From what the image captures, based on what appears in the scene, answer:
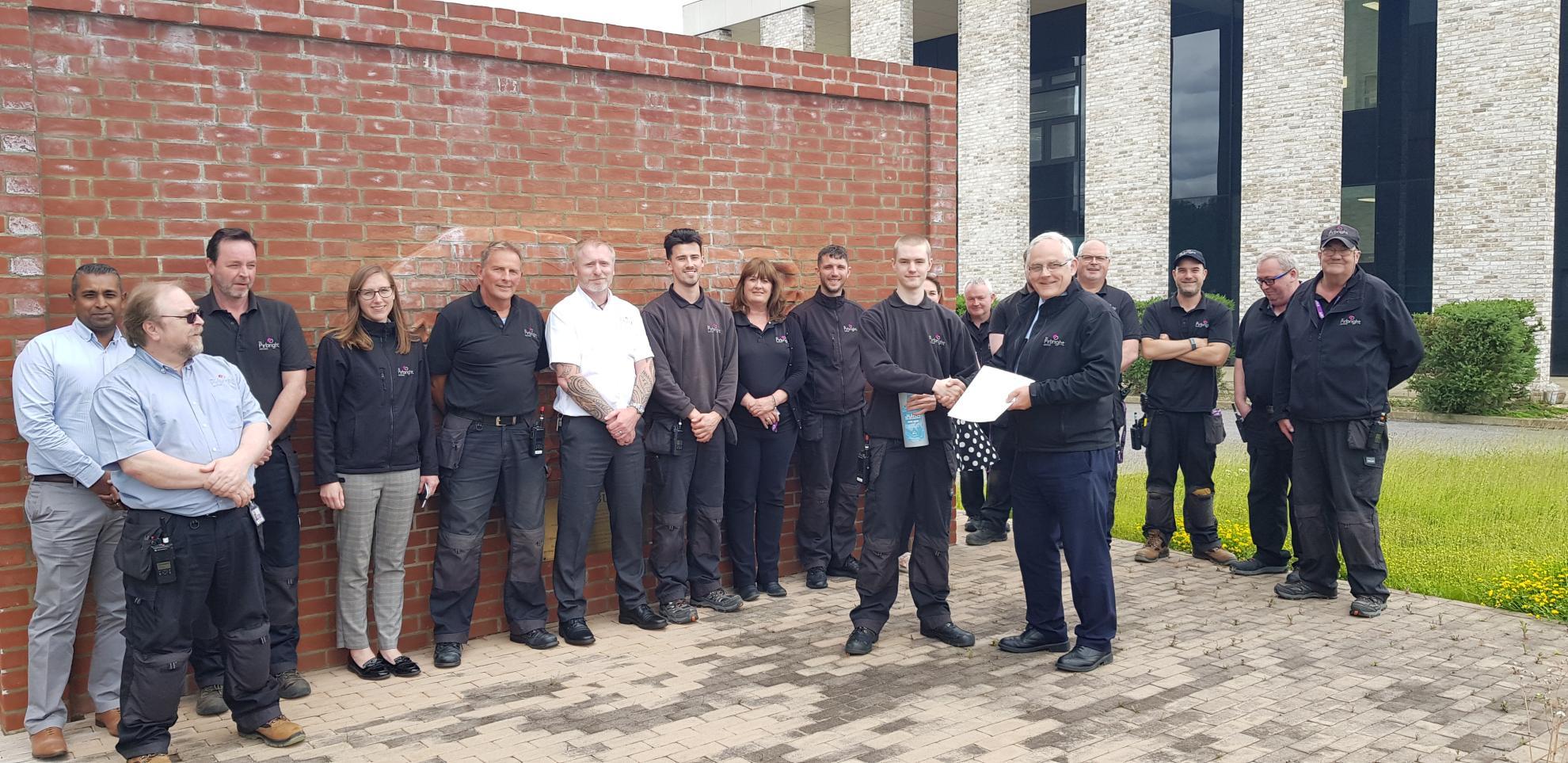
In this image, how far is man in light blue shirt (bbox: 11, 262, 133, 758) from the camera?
4.60 meters

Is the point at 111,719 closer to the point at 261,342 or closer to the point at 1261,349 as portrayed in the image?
the point at 261,342

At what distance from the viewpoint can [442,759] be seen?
4484 mm

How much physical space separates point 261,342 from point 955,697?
11.5ft

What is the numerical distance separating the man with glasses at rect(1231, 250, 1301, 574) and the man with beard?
253 cm

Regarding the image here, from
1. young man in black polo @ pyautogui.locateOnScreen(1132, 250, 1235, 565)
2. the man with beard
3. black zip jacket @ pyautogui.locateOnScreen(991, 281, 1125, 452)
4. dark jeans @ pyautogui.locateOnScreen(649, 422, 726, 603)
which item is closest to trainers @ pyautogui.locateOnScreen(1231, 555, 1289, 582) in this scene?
young man in black polo @ pyautogui.locateOnScreen(1132, 250, 1235, 565)

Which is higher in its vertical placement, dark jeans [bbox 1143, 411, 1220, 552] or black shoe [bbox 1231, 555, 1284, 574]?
dark jeans [bbox 1143, 411, 1220, 552]

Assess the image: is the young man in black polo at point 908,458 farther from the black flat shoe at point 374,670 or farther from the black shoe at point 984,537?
the black shoe at point 984,537

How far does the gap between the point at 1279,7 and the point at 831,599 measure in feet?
61.1

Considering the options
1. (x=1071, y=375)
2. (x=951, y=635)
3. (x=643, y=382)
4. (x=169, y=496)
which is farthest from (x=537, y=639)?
(x=1071, y=375)

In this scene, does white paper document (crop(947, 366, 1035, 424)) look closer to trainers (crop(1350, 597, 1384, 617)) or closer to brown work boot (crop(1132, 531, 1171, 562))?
trainers (crop(1350, 597, 1384, 617))

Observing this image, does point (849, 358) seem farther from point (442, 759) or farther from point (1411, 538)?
point (1411, 538)

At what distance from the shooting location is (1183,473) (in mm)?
7801

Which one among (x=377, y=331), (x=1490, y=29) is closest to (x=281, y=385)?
(x=377, y=331)

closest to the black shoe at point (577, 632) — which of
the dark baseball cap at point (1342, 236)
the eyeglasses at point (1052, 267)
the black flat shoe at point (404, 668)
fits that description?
the black flat shoe at point (404, 668)
